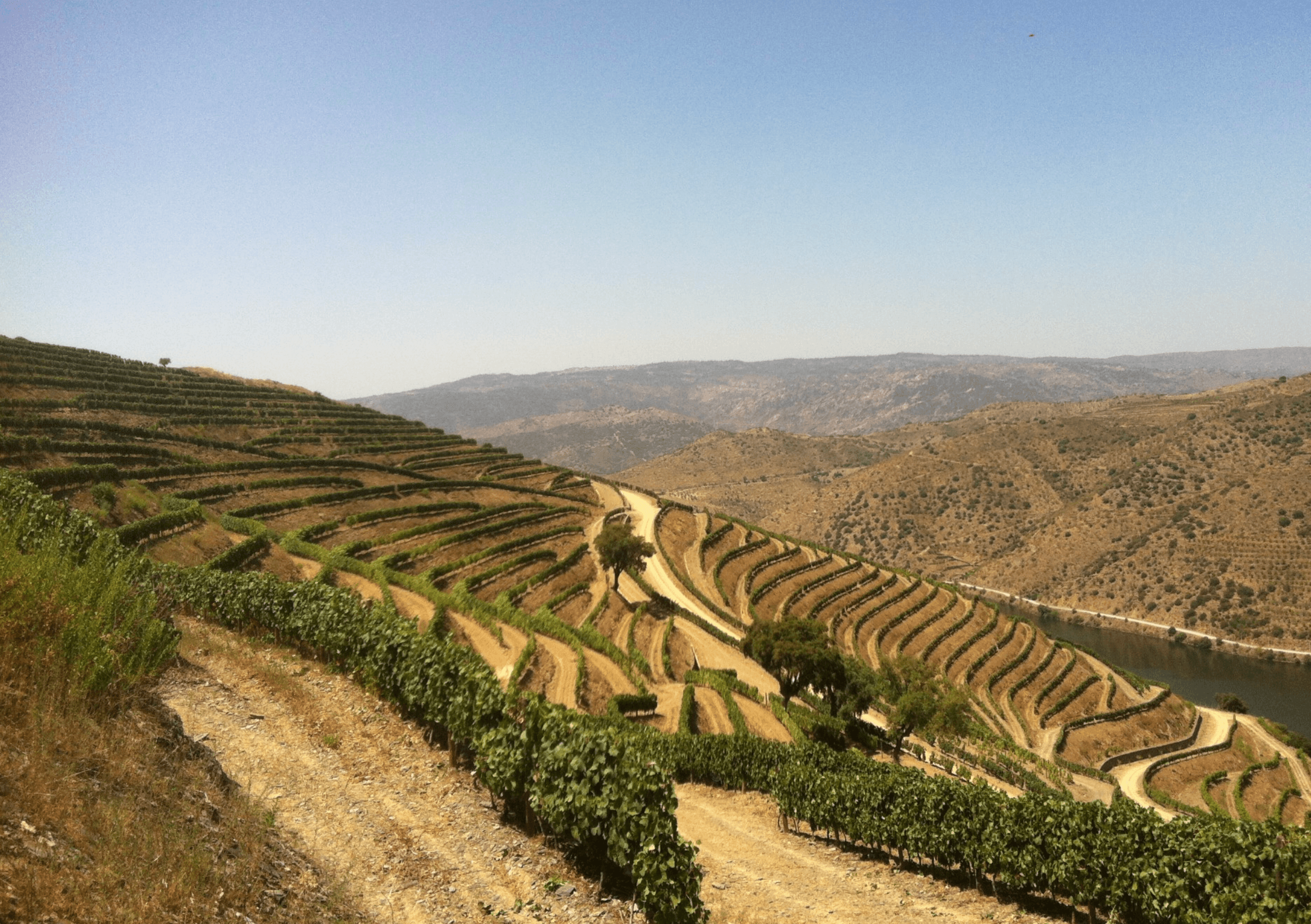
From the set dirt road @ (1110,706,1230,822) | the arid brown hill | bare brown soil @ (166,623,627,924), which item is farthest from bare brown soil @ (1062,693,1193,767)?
bare brown soil @ (166,623,627,924)

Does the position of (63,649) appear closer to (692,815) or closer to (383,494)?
(692,815)

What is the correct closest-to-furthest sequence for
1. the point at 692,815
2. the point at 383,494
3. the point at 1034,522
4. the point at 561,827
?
the point at 561,827
the point at 692,815
the point at 383,494
the point at 1034,522

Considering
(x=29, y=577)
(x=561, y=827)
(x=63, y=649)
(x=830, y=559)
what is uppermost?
(x=29, y=577)

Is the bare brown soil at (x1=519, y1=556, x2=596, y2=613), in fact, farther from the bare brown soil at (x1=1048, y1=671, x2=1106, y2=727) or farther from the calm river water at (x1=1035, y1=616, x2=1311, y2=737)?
the calm river water at (x1=1035, y1=616, x2=1311, y2=737)

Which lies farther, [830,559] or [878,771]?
[830,559]

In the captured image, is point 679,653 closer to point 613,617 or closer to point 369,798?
point 613,617

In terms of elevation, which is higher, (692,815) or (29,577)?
(29,577)

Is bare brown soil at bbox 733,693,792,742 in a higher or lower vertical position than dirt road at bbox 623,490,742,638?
lower

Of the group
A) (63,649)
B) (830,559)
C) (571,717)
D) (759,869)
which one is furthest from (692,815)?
(830,559)

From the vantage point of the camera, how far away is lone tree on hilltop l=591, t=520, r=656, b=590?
73.4m

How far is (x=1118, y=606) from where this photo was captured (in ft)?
484

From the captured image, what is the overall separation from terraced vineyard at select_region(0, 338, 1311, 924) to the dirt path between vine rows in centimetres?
148

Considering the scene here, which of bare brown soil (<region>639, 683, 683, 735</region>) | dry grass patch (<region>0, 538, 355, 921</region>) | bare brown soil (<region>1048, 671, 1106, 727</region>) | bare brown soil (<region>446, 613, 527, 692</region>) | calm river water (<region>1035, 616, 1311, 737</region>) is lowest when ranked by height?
calm river water (<region>1035, 616, 1311, 737</region>)

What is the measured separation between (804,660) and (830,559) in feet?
191
